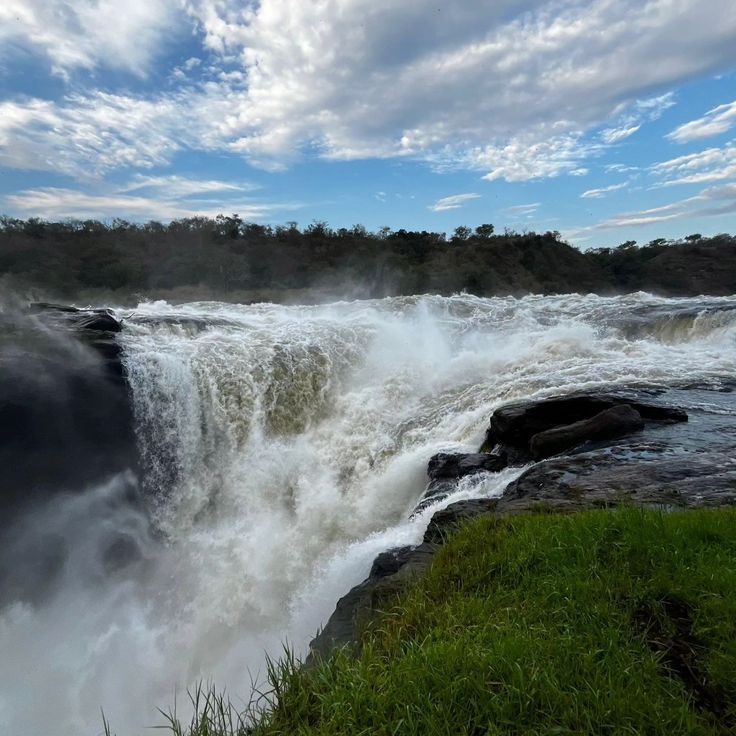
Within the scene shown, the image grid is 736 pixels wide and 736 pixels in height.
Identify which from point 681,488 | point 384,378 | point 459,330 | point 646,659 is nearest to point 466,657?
point 646,659

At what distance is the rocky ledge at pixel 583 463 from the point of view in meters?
4.12

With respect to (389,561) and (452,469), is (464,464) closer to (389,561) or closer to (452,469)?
(452,469)

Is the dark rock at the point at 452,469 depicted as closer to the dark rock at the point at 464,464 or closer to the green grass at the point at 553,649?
the dark rock at the point at 464,464

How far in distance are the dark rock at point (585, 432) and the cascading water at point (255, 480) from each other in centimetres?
75

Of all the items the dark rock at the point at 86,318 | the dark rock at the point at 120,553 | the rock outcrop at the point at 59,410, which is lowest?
the dark rock at the point at 120,553

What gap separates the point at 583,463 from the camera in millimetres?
5562

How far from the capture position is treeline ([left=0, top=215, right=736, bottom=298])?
33969 mm

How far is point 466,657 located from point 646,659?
768mm

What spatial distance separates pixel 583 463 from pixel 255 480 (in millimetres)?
5976

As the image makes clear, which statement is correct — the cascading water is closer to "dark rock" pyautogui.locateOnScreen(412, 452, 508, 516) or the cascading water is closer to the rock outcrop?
the rock outcrop

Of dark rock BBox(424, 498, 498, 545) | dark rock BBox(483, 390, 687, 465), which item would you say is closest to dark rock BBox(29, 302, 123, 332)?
dark rock BBox(483, 390, 687, 465)

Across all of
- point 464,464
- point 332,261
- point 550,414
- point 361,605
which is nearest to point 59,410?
point 464,464

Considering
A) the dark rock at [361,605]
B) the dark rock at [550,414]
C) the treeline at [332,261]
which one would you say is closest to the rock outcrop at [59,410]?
the dark rock at [361,605]

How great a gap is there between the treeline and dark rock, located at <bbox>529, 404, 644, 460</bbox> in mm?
29693
